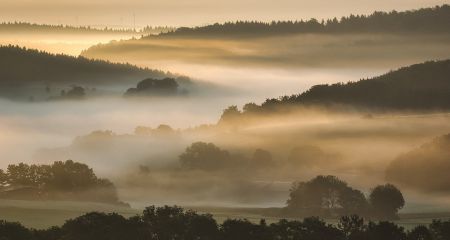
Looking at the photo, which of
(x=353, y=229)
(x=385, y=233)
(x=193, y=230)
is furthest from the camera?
(x=193, y=230)

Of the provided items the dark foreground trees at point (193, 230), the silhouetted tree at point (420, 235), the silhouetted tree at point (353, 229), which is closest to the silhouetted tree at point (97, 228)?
the dark foreground trees at point (193, 230)

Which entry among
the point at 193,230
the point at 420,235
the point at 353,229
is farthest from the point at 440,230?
the point at 193,230

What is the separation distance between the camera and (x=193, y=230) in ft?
464

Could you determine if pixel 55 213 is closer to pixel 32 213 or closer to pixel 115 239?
pixel 32 213

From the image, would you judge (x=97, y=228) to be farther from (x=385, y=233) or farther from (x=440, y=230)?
(x=440, y=230)

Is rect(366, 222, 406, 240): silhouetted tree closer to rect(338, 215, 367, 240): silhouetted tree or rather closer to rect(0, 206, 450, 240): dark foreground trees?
rect(0, 206, 450, 240): dark foreground trees

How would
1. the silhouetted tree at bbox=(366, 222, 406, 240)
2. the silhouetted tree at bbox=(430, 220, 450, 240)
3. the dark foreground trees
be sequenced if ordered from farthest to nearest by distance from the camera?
the silhouetted tree at bbox=(430, 220, 450, 240)
the silhouetted tree at bbox=(366, 222, 406, 240)
the dark foreground trees

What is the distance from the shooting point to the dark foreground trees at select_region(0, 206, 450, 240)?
13788 cm

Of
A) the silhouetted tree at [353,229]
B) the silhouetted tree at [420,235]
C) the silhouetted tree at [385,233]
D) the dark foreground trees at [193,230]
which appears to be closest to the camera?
the dark foreground trees at [193,230]

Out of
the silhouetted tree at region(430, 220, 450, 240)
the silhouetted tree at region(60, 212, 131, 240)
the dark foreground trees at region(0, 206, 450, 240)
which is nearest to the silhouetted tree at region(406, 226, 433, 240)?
the dark foreground trees at region(0, 206, 450, 240)

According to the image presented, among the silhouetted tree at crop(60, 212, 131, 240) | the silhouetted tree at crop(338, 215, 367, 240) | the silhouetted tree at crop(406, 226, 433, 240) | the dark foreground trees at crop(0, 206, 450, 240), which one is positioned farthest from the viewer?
the silhouetted tree at crop(406, 226, 433, 240)

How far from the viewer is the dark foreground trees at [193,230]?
452 feet

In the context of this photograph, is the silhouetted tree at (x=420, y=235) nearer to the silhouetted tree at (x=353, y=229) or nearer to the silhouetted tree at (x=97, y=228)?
the silhouetted tree at (x=353, y=229)

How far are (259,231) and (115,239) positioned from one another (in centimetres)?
1597
